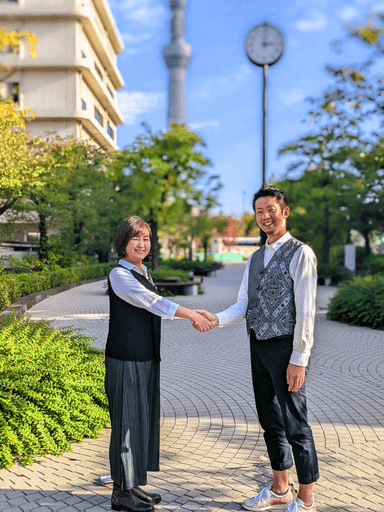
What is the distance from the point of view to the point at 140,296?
3.24 metres

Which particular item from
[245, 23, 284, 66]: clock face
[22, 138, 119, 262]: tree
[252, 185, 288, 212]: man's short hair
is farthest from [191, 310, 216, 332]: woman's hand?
[22, 138, 119, 262]: tree

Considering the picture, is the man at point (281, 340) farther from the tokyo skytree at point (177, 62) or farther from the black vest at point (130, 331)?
the tokyo skytree at point (177, 62)

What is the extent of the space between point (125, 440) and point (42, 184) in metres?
18.8

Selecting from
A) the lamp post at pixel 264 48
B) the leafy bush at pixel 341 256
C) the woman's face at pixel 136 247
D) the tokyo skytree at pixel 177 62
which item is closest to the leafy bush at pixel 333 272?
the leafy bush at pixel 341 256

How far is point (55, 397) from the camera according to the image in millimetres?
4340

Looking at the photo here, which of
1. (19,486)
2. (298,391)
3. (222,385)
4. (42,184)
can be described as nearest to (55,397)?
(19,486)

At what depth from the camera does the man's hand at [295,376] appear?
304cm

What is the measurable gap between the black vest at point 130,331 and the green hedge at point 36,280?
9.63 m

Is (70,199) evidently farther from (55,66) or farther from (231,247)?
(231,247)

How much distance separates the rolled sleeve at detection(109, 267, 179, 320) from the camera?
3.24 meters

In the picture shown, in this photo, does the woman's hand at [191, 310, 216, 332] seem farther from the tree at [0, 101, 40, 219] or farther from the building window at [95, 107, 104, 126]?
the building window at [95, 107, 104, 126]

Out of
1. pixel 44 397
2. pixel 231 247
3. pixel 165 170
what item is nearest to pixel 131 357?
pixel 44 397

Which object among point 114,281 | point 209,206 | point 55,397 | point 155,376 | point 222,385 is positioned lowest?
point 222,385

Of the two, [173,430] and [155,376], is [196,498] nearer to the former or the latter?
[155,376]
